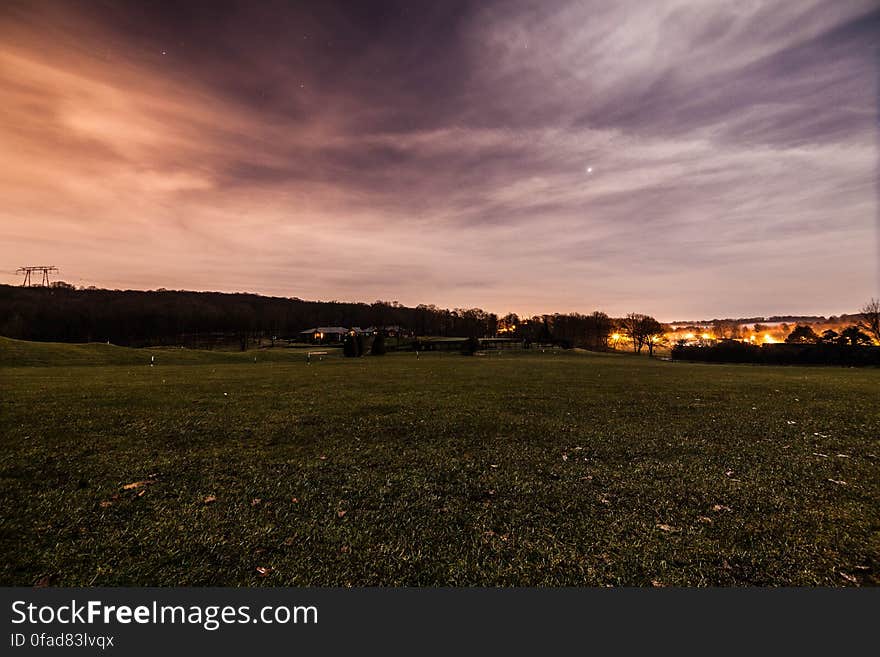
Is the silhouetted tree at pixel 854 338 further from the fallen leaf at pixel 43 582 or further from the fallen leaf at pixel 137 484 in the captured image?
the fallen leaf at pixel 43 582

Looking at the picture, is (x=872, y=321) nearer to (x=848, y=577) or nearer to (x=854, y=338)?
(x=854, y=338)

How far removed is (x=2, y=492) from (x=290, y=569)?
5729 mm

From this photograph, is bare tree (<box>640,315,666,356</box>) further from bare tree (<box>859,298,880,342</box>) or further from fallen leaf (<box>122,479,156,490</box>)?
fallen leaf (<box>122,479,156,490</box>)

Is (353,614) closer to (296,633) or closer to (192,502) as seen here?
(296,633)

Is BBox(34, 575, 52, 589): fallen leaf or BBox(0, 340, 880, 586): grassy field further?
BBox(0, 340, 880, 586): grassy field

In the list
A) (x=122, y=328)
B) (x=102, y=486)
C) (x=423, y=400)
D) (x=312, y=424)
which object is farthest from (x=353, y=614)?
(x=122, y=328)

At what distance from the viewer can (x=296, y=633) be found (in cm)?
367

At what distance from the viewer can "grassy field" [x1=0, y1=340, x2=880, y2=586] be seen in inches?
162

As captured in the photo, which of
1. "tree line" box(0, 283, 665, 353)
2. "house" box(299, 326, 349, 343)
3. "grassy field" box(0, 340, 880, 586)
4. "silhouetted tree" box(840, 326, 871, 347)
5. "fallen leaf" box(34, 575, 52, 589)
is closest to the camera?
"fallen leaf" box(34, 575, 52, 589)

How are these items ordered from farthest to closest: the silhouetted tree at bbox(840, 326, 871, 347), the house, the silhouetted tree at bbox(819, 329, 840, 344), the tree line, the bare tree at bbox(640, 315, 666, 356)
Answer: the house < the tree line < the bare tree at bbox(640, 315, 666, 356) < the silhouetted tree at bbox(819, 329, 840, 344) < the silhouetted tree at bbox(840, 326, 871, 347)

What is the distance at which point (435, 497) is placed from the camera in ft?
19.5

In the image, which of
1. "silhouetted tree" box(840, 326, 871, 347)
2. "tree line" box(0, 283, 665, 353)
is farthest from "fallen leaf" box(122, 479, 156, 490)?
"tree line" box(0, 283, 665, 353)

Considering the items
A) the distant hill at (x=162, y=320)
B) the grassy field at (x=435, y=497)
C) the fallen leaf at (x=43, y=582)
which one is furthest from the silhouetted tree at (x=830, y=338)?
the distant hill at (x=162, y=320)

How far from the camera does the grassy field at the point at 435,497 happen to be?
13.5 feet
